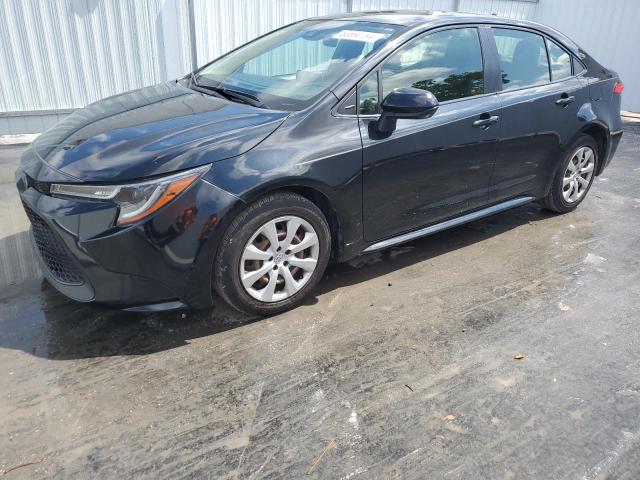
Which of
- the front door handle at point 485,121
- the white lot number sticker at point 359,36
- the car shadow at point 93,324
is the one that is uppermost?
the white lot number sticker at point 359,36

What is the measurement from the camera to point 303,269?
315 cm

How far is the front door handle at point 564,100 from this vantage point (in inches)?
165

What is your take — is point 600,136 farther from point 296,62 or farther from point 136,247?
point 136,247

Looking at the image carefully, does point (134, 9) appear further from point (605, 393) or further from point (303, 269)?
point (605, 393)

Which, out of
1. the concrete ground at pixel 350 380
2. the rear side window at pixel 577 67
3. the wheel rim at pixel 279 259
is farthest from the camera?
the rear side window at pixel 577 67

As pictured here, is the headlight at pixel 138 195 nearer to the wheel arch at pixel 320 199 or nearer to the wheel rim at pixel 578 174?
the wheel arch at pixel 320 199

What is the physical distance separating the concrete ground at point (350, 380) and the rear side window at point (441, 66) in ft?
4.10

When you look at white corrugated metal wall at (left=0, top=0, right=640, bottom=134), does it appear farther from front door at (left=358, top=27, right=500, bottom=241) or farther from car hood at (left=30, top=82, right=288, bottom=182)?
front door at (left=358, top=27, right=500, bottom=241)

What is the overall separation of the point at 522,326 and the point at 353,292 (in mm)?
1042

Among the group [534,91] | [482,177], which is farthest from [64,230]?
[534,91]

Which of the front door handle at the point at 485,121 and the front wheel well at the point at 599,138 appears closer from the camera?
the front door handle at the point at 485,121

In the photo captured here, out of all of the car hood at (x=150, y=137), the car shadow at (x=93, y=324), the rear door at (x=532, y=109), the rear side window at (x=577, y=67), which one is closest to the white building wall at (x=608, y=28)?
the rear side window at (x=577, y=67)

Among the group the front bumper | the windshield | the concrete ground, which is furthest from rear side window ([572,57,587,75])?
the front bumper

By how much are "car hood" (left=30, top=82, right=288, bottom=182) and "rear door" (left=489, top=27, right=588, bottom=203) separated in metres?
1.82
